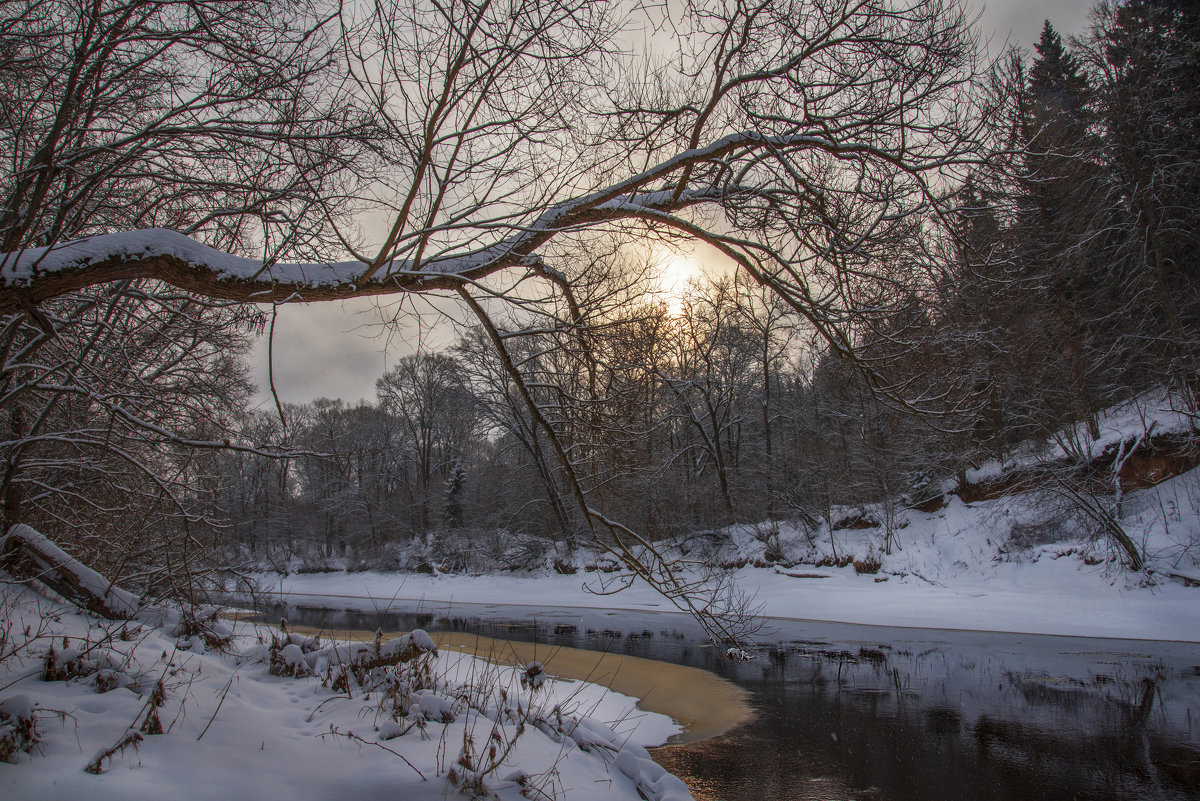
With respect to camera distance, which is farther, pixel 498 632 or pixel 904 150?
pixel 498 632

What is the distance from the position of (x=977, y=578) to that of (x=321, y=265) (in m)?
17.4

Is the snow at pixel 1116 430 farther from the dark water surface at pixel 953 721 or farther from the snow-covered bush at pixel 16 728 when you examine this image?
the snow-covered bush at pixel 16 728

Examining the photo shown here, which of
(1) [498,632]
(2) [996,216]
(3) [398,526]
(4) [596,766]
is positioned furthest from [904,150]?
(3) [398,526]

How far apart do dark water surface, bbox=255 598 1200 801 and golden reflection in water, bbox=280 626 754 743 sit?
31 centimetres

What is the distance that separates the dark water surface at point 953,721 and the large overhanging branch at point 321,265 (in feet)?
15.3

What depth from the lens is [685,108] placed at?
399 centimetres

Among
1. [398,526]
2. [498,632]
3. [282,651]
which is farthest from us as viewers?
[398,526]

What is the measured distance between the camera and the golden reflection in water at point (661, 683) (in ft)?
24.6

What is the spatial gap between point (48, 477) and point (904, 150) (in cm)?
861

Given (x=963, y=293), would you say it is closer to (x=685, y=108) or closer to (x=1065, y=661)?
(x=685, y=108)

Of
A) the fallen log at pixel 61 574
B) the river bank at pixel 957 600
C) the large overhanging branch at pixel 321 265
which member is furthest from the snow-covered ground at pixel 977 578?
the large overhanging branch at pixel 321 265

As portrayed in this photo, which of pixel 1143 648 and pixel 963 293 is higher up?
pixel 963 293

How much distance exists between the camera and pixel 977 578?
1603 cm

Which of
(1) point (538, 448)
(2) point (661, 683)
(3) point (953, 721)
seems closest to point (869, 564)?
(2) point (661, 683)
